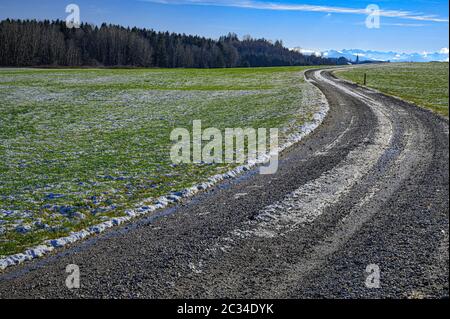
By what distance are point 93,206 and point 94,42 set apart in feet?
386

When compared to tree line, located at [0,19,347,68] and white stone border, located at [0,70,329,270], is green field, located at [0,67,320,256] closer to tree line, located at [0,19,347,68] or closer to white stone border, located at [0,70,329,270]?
white stone border, located at [0,70,329,270]

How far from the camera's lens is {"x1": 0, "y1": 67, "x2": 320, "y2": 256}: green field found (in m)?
10.5

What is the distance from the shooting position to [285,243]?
26.1 ft

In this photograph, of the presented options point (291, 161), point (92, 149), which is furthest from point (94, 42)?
point (291, 161)

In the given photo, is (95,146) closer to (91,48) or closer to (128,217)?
(128,217)

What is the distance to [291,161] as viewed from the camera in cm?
1454

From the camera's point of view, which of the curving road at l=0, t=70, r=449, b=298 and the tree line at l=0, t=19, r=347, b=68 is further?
the tree line at l=0, t=19, r=347, b=68
